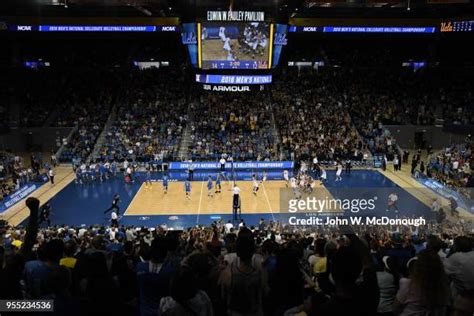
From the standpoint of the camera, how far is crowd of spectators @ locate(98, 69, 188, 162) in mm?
32844

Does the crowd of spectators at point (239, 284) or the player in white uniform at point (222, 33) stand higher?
the player in white uniform at point (222, 33)

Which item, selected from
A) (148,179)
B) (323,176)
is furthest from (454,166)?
(148,179)

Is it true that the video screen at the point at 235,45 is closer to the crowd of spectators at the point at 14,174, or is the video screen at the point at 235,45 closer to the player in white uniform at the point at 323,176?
the player in white uniform at the point at 323,176

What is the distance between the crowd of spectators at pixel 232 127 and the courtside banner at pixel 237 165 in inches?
30.2

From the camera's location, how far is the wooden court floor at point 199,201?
72.1ft

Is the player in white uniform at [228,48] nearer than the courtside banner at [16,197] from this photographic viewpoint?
No

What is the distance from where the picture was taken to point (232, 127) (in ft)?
118

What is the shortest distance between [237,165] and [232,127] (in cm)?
501

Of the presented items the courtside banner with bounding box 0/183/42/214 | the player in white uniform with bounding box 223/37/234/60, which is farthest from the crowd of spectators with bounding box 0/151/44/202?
the player in white uniform with bounding box 223/37/234/60

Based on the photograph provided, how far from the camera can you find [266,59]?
26.2m

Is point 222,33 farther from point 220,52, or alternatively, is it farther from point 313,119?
point 313,119

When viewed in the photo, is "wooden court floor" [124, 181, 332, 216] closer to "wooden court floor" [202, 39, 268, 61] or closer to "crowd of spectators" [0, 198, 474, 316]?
"wooden court floor" [202, 39, 268, 61]

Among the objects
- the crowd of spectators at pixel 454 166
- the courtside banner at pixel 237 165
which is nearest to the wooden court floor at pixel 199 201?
the courtside banner at pixel 237 165

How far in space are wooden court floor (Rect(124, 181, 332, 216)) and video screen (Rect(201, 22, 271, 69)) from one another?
6870 millimetres
